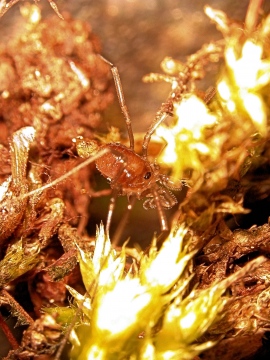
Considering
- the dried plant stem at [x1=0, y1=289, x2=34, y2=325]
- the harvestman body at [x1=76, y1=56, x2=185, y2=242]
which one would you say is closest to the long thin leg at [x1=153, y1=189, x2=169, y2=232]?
the harvestman body at [x1=76, y1=56, x2=185, y2=242]

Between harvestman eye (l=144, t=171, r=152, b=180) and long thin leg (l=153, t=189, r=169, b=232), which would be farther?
harvestman eye (l=144, t=171, r=152, b=180)

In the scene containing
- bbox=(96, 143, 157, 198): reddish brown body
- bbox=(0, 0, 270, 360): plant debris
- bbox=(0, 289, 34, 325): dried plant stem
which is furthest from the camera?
bbox=(96, 143, 157, 198): reddish brown body

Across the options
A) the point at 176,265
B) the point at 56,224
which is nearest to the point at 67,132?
the point at 56,224

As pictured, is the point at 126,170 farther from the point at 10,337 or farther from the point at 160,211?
the point at 10,337

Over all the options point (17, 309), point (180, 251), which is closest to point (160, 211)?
point (180, 251)

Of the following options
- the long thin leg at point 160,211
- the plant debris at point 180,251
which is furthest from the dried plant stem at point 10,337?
the long thin leg at point 160,211

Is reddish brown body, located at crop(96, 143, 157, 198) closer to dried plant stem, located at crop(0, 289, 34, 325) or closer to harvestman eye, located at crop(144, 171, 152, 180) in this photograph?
harvestman eye, located at crop(144, 171, 152, 180)

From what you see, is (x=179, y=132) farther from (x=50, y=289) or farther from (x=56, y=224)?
(x=50, y=289)

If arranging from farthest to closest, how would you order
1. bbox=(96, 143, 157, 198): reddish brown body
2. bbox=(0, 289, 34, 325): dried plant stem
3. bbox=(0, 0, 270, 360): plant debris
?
1. bbox=(96, 143, 157, 198): reddish brown body
2. bbox=(0, 289, 34, 325): dried plant stem
3. bbox=(0, 0, 270, 360): plant debris

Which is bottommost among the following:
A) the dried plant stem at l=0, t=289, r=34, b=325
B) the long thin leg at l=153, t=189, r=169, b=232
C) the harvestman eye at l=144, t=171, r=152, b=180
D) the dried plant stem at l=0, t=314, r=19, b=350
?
the dried plant stem at l=0, t=314, r=19, b=350
